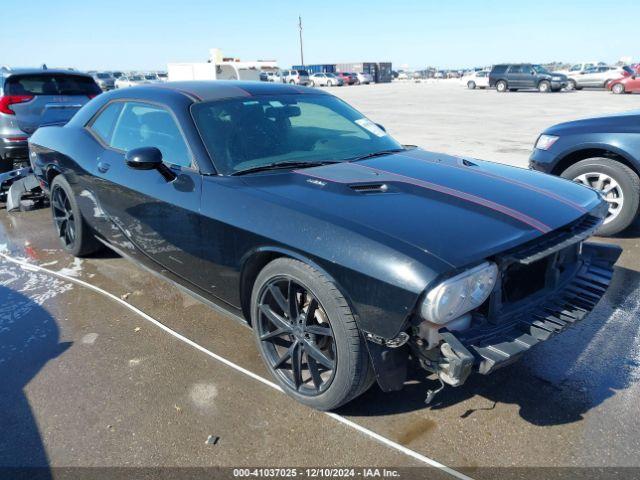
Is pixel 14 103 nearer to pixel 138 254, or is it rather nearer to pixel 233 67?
pixel 138 254

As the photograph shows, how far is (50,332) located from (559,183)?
3.43 m

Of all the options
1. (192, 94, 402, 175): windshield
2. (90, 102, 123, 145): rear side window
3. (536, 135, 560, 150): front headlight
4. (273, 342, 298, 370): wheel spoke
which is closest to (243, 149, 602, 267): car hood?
(192, 94, 402, 175): windshield

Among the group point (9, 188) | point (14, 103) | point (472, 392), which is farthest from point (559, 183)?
point (14, 103)

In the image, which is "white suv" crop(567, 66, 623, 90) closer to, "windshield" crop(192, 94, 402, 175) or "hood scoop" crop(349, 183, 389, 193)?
"windshield" crop(192, 94, 402, 175)

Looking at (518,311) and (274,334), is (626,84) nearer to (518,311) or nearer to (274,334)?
(518,311)

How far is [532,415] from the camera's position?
2.51m

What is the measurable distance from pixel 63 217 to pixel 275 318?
123 inches

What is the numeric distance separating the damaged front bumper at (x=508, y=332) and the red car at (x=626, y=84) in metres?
28.5

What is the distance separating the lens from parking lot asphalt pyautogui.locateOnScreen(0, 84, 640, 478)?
230 centimetres

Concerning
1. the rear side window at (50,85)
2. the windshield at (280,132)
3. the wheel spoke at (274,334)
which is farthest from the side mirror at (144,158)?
the rear side window at (50,85)

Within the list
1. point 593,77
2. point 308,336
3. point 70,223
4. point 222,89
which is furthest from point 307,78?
point 308,336

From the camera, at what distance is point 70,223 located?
15.5 feet

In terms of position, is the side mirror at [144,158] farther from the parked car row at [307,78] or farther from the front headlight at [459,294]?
the parked car row at [307,78]

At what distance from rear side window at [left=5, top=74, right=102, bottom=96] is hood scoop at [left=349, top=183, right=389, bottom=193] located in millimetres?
6785
